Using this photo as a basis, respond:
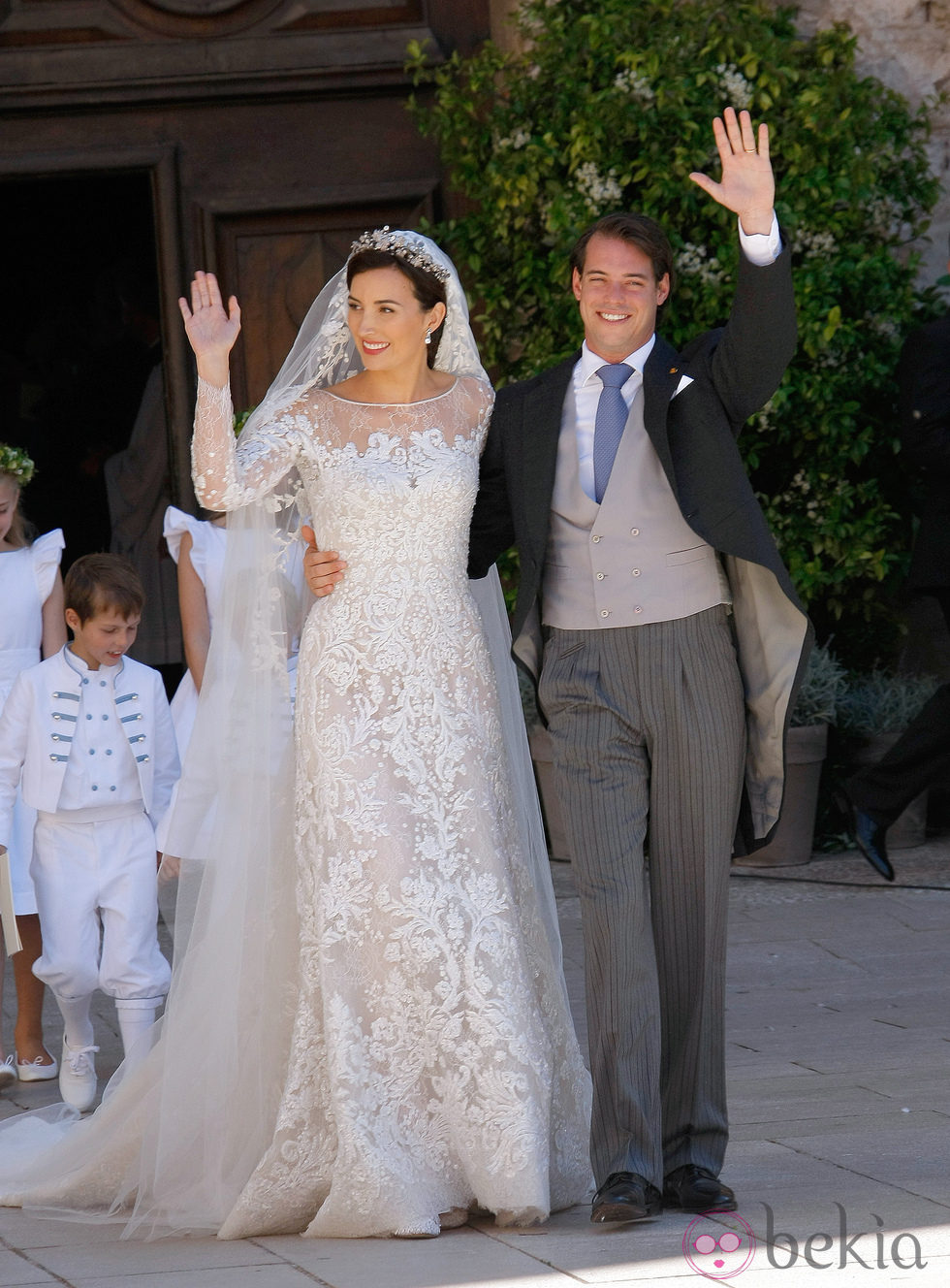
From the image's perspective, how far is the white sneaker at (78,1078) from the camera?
4.42 m

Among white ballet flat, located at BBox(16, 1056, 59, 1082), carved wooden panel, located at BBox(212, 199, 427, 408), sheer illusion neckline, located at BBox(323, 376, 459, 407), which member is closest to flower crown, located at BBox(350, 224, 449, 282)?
sheer illusion neckline, located at BBox(323, 376, 459, 407)

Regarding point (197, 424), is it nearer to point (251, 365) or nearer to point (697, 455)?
point (697, 455)

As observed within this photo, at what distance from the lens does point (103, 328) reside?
10453mm

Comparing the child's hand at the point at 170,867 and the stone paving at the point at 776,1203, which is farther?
the child's hand at the point at 170,867

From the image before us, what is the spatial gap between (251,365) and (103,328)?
11.5 feet

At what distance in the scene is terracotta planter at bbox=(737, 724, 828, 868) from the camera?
6516 mm

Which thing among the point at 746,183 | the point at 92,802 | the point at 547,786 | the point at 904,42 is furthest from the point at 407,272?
the point at 904,42

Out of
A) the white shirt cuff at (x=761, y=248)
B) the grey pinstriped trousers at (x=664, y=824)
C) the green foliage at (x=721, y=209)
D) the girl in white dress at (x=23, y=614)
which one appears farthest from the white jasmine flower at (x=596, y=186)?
the grey pinstriped trousers at (x=664, y=824)

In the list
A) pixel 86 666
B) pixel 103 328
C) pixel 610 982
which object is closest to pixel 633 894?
pixel 610 982

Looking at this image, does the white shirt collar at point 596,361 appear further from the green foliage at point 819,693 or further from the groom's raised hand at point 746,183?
the green foliage at point 819,693

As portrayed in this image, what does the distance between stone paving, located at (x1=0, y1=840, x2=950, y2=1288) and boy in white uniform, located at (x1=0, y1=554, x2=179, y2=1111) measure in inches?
14.0

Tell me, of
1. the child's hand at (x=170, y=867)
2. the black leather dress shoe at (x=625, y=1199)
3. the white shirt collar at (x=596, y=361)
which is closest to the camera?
the black leather dress shoe at (x=625, y=1199)

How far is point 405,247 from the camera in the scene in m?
3.77

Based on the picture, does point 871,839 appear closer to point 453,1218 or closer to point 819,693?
point 819,693
